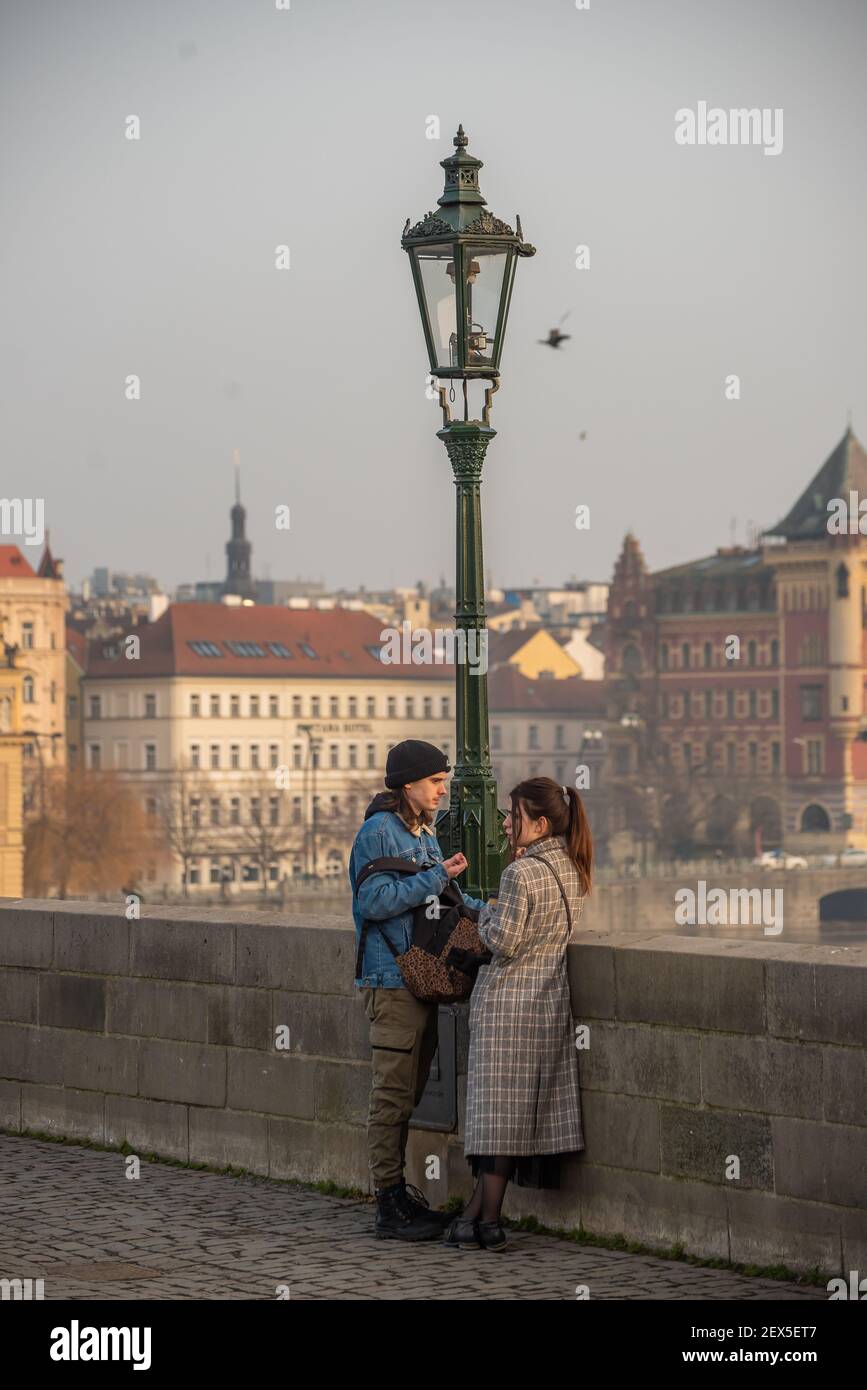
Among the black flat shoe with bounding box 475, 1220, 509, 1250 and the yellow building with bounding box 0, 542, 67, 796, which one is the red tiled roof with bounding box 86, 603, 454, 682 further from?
the black flat shoe with bounding box 475, 1220, 509, 1250

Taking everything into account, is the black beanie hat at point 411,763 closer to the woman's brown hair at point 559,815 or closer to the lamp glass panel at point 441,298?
the woman's brown hair at point 559,815

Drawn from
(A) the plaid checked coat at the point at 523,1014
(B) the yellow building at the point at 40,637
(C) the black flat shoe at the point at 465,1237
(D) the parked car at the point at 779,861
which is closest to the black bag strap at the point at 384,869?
(A) the plaid checked coat at the point at 523,1014

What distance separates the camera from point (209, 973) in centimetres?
1002

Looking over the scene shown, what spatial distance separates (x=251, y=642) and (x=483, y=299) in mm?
137524

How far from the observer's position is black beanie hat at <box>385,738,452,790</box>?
849 centimetres

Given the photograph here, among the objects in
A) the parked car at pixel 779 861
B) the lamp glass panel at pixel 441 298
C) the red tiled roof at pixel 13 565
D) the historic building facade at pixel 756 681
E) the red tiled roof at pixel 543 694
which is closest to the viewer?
the lamp glass panel at pixel 441 298

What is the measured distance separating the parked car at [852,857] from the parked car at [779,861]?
1.79 meters

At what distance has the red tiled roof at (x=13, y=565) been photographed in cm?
13950

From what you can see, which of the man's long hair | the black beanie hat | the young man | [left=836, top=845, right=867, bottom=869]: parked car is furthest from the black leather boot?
[left=836, top=845, right=867, bottom=869]: parked car

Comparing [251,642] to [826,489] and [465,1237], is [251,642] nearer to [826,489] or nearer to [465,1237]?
[826,489]

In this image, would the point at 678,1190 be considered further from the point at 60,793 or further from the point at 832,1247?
the point at 60,793

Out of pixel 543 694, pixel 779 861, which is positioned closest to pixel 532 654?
pixel 543 694
